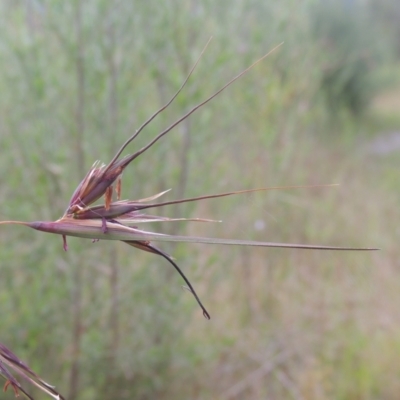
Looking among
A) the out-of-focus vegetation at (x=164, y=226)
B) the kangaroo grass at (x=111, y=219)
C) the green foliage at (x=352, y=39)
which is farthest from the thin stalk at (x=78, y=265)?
the green foliage at (x=352, y=39)

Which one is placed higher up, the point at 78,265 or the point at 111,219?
the point at 111,219

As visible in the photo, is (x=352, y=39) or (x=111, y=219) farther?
(x=352, y=39)

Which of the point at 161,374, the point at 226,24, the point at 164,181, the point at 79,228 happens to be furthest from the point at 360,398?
the point at 79,228

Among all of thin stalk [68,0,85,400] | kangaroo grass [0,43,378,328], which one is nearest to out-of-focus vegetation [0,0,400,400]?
thin stalk [68,0,85,400]

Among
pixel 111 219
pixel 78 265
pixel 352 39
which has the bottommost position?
pixel 78 265

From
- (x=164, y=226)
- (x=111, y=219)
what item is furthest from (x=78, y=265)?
(x=111, y=219)

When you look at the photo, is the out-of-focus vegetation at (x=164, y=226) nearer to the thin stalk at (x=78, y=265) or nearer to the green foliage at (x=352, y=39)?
the thin stalk at (x=78, y=265)

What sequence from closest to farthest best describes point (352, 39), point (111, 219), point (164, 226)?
point (111, 219)
point (164, 226)
point (352, 39)

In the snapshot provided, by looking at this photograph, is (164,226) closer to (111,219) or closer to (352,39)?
(111,219)
